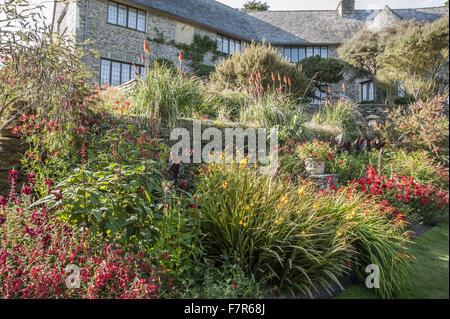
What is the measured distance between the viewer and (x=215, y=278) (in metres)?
2.31


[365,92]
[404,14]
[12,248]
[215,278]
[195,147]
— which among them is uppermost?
[404,14]

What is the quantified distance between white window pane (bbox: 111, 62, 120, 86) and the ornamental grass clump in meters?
11.6

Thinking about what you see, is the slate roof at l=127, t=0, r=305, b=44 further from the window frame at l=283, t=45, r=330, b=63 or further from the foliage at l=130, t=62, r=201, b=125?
the foliage at l=130, t=62, r=201, b=125

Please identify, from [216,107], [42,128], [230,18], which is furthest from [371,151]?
[230,18]

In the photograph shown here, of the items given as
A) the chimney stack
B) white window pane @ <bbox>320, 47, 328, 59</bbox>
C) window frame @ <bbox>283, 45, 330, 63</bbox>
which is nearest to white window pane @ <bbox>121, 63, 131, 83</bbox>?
window frame @ <bbox>283, 45, 330, 63</bbox>

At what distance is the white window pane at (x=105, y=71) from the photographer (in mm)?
Result: 12562

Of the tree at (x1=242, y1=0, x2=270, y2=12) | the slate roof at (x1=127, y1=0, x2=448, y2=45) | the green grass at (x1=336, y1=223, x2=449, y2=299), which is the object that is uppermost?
the tree at (x1=242, y1=0, x2=270, y2=12)

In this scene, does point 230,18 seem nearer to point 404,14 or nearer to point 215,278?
point 404,14

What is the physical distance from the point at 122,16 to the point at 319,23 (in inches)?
510

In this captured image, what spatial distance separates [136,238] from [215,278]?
69 cm

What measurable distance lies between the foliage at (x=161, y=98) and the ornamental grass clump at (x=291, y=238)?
7.51ft

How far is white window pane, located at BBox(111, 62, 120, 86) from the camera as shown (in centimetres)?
1286
